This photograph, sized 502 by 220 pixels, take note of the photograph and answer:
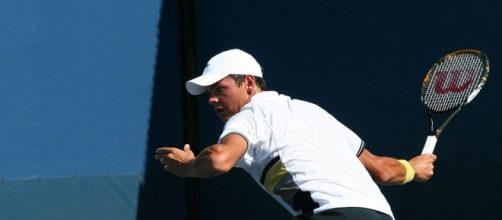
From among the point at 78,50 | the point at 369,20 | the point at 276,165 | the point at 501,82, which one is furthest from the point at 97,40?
the point at 276,165

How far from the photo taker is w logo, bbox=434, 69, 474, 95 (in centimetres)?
478

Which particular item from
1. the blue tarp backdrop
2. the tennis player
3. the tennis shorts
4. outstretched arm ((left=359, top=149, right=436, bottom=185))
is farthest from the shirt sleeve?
the blue tarp backdrop

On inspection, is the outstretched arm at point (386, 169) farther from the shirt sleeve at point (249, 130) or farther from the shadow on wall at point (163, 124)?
the shadow on wall at point (163, 124)

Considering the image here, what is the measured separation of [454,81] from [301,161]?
1.64m

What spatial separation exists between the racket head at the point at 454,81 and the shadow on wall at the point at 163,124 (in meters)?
2.26

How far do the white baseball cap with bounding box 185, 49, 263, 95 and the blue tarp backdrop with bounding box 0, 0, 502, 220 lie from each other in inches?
111

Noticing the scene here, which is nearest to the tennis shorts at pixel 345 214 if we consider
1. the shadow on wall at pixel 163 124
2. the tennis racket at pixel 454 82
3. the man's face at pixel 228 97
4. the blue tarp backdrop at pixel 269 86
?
the man's face at pixel 228 97

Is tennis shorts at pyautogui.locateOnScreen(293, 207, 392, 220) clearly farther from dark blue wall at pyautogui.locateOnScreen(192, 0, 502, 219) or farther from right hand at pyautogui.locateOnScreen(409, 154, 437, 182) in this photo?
dark blue wall at pyautogui.locateOnScreen(192, 0, 502, 219)

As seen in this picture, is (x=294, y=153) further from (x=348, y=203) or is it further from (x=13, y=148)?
(x=13, y=148)

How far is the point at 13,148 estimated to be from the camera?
6.19m

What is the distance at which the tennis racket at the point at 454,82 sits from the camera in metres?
4.75

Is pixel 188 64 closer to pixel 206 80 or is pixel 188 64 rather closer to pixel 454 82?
pixel 454 82

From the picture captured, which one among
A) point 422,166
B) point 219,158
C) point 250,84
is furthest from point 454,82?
point 219,158

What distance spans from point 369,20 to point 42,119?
1.98 m
